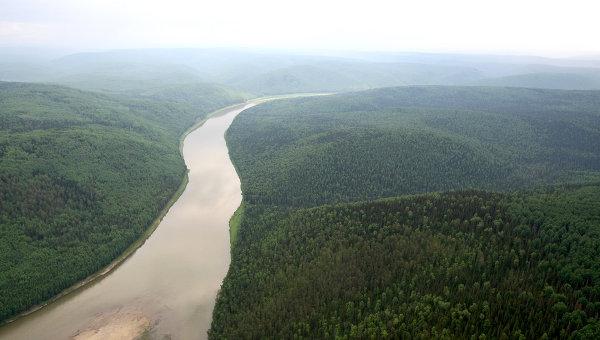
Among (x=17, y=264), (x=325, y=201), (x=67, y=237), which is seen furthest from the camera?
(x=325, y=201)

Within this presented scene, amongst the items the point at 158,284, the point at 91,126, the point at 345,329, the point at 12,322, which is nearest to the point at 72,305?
the point at 12,322

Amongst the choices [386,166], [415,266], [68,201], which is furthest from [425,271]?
[68,201]

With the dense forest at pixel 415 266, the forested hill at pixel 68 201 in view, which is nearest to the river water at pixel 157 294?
the forested hill at pixel 68 201

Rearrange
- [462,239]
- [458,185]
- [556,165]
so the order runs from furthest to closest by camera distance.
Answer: [556,165] → [458,185] → [462,239]

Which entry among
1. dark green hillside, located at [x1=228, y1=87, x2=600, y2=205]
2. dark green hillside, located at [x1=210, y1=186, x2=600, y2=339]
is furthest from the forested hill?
dark green hillside, located at [x1=210, y1=186, x2=600, y2=339]

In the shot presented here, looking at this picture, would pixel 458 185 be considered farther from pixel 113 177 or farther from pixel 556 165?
pixel 113 177

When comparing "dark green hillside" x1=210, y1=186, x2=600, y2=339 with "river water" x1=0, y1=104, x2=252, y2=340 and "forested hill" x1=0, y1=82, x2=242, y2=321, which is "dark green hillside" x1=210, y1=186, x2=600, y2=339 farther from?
"forested hill" x1=0, y1=82, x2=242, y2=321
